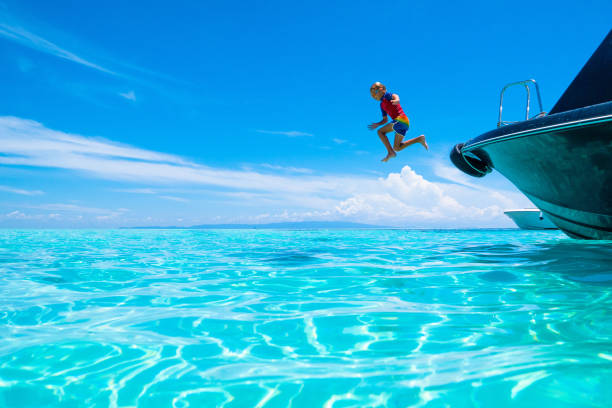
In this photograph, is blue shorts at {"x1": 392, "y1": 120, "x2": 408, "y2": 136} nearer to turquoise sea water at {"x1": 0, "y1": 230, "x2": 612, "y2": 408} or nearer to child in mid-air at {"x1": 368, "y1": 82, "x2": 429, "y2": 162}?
child in mid-air at {"x1": 368, "y1": 82, "x2": 429, "y2": 162}

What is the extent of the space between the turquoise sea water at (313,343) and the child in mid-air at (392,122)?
9.50 ft

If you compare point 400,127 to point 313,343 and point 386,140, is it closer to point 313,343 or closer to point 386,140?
point 386,140

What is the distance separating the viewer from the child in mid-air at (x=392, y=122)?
21.1ft

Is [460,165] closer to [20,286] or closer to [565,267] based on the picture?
[565,267]

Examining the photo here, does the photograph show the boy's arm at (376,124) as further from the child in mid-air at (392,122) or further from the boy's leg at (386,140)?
the boy's leg at (386,140)

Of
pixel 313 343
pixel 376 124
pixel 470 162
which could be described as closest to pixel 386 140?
pixel 376 124

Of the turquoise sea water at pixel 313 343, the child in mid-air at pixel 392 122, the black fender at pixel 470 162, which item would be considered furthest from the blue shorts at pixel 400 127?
the turquoise sea water at pixel 313 343

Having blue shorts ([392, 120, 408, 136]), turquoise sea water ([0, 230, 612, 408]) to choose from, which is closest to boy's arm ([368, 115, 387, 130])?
blue shorts ([392, 120, 408, 136])

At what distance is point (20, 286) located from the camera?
14.3 feet

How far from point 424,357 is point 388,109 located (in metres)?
5.12

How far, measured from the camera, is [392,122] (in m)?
6.53

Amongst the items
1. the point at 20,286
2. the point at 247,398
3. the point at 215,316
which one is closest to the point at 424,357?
the point at 247,398

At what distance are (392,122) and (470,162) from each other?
2.35 meters

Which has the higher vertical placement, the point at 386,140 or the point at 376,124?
the point at 376,124
